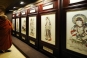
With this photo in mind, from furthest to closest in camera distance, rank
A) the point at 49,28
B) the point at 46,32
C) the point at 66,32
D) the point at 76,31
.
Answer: the point at 46,32 < the point at 49,28 < the point at 66,32 < the point at 76,31

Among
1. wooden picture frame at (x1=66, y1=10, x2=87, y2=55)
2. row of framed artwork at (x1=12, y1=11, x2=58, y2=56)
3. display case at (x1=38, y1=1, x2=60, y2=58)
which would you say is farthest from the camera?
row of framed artwork at (x1=12, y1=11, x2=58, y2=56)

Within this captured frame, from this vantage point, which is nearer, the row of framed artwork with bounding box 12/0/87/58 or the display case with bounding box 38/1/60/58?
the row of framed artwork with bounding box 12/0/87/58

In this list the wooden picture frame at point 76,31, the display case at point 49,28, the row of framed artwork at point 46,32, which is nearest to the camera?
the wooden picture frame at point 76,31

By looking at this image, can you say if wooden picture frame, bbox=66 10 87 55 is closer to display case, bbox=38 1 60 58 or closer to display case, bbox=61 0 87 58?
display case, bbox=61 0 87 58

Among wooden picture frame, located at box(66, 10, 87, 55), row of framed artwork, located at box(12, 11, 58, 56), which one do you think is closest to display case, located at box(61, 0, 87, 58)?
wooden picture frame, located at box(66, 10, 87, 55)

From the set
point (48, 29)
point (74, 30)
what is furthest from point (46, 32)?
point (74, 30)

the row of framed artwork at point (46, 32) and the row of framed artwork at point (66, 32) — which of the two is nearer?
the row of framed artwork at point (66, 32)

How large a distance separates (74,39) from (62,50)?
0.46 m

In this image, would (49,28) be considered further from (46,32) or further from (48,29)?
(46,32)

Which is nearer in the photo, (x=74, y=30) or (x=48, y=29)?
(x=74, y=30)

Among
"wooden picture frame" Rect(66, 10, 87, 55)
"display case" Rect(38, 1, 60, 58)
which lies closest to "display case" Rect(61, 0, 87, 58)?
"wooden picture frame" Rect(66, 10, 87, 55)

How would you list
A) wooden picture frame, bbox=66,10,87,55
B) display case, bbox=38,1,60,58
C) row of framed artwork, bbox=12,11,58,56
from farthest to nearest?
row of framed artwork, bbox=12,11,58,56
display case, bbox=38,1,60,58
wooden picture frame, bbox=66,10,87,55

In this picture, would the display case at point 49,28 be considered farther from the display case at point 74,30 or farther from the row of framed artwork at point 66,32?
→ the display case at point 74,30

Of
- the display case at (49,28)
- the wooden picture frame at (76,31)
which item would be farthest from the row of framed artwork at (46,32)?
the wooden picture frame at (76,31)
